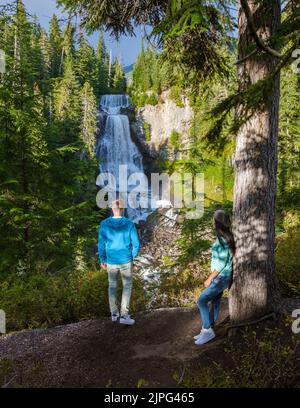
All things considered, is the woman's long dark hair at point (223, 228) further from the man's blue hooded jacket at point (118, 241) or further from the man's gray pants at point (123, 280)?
the man's gray pants at point (123, 280)

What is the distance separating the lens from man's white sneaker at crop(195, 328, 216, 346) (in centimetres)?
489

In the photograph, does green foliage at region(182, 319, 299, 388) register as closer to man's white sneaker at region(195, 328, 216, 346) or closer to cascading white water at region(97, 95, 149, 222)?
man's white sneaker at region(195, 328, 216, 346)

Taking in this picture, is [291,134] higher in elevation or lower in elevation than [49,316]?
higher

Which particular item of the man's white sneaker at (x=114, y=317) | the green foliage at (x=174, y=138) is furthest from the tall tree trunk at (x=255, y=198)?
the green foliage at (x=174, y=138)

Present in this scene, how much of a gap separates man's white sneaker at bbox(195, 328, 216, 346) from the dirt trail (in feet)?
0.24

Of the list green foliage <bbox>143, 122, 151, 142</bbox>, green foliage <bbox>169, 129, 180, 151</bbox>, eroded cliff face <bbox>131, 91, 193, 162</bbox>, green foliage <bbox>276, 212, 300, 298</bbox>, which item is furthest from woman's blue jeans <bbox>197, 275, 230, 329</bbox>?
green foliage <bbox>143, 122, 151, 142</bbox>

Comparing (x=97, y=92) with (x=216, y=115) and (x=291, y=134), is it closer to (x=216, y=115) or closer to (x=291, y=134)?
(x=291, y=134)

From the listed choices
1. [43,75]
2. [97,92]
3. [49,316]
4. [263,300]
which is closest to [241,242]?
[263,300]

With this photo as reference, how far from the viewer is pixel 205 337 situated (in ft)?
16.1

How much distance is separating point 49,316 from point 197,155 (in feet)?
19.8

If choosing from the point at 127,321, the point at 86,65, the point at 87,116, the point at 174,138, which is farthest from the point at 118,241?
the point at 86,65

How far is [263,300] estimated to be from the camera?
478cm

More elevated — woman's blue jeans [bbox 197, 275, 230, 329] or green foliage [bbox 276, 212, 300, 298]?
woman's blue jeans [bbox 197, 275, 230, 329]

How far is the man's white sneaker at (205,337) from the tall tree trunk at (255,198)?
45 cm
